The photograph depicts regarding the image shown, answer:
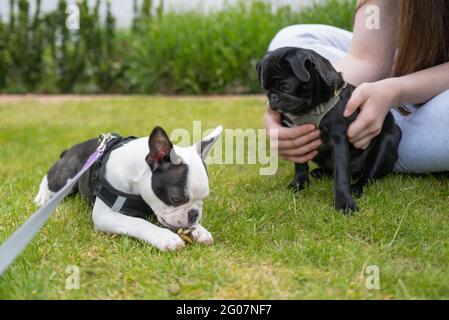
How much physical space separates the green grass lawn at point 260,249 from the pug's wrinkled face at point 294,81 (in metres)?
0.55

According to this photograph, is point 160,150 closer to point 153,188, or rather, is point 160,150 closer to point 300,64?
point 153,188

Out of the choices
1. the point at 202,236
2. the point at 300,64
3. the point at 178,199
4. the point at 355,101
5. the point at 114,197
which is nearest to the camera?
the point at 178,199

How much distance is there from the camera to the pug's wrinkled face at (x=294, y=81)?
3076 millimetres

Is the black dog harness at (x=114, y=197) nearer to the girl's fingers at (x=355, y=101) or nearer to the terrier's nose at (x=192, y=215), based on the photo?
the terrier's nose at (x=192, y=215)

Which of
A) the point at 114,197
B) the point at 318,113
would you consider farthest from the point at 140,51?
the point at 114,197

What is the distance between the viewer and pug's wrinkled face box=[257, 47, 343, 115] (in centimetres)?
308

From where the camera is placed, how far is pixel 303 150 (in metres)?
3.39

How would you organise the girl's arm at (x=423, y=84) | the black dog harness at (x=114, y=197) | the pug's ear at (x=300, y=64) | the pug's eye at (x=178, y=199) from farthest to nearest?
the girl's arm at (x=423, y=84), the pug's ear at (x=300, y=64), the black dog harness at (x=114, y=197), the pug's eye at (x=178, y=199)

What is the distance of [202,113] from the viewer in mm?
6789

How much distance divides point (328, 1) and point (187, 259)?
19.8 feet

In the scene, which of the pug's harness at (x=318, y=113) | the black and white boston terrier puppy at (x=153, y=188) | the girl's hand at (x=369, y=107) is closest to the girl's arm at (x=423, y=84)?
the girl's hand at (x=369, y=107)

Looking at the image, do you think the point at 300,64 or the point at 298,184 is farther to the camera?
the point at 298,184

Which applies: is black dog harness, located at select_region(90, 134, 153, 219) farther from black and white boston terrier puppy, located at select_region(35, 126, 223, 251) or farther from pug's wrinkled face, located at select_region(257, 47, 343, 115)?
pug's wrinkled face, located at select_region(257, 47, 343, 115)

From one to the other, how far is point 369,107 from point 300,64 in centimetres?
50
